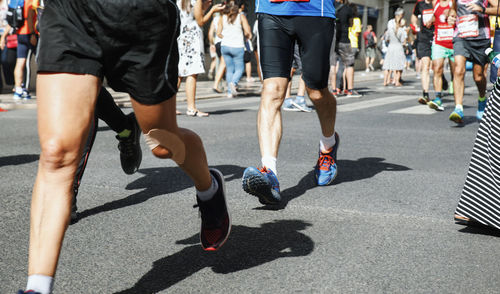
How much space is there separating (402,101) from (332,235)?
30.6ft

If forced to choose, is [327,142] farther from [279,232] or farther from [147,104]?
[147,104]

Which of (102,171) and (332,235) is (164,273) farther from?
(102,171)

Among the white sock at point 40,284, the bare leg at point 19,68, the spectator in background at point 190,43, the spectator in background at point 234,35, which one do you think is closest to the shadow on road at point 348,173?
the white sock at point 40,284

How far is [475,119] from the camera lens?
28.3 ft

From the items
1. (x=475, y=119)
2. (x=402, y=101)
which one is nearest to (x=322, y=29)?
(x=475, y=119)

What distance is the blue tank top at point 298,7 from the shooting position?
12.6 feet


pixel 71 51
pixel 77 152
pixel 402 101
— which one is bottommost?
pixel 402 101

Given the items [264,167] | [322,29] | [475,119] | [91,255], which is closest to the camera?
[91,255]

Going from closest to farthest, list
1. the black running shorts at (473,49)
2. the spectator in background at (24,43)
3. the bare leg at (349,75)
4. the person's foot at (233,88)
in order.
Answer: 1. the black running shorts at (473,49)
2. the spectator in background at (24,43)
3. the person's foot at (233,88)
4. the bare leg at (349,75)

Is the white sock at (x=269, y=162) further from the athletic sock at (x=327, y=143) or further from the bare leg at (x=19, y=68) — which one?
the bare leg at (x=19, y=68)

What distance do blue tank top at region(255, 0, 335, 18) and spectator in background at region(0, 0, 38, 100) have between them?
26.3 ft

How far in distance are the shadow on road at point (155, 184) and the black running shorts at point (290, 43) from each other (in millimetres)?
1030

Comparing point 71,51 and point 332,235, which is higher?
point 71,51

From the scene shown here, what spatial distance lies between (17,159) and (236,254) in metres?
3.29
